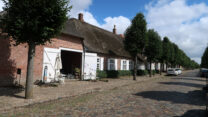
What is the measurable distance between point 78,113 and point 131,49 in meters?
12.9

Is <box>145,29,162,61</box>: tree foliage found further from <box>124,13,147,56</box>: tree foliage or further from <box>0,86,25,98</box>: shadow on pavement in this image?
<box>0,86,25,98</box>: shadow on pavement

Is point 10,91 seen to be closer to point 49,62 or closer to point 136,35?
point 49,62

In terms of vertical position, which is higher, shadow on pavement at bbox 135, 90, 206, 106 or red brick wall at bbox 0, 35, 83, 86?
red brick wall at bbox 0, 35, 83, 86

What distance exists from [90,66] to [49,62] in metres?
4.71

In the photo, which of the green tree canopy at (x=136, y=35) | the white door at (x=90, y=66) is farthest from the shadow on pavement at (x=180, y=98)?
the green tree canopy at (x=136, y=35)

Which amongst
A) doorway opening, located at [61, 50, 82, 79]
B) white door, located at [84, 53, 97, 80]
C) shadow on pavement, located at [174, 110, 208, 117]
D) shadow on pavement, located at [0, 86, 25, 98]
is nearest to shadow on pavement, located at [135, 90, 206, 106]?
shadow on pavement, located at [174, 110, 208, 117]

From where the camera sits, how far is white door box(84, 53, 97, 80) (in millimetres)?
15530

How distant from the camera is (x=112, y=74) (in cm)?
1995

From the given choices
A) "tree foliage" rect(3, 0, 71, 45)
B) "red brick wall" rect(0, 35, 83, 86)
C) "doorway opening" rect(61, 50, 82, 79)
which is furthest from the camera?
"doorway opening" rect(61, 50, 82, 79)

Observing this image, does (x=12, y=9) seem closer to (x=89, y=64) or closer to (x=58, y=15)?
(x=58, y=15)

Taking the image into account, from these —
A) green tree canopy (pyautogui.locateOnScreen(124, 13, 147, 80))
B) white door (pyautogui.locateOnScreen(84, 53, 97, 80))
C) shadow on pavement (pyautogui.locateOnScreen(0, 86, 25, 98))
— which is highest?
green tree canopy (pyautogui.locateOnScreen(124, 13, 147, 80))

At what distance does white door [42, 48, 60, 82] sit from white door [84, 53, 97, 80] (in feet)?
11.8

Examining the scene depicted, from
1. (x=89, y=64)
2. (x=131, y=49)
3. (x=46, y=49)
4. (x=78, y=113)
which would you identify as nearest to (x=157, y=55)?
(x=131, y=49)

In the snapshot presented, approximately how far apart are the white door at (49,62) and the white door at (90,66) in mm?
3605
